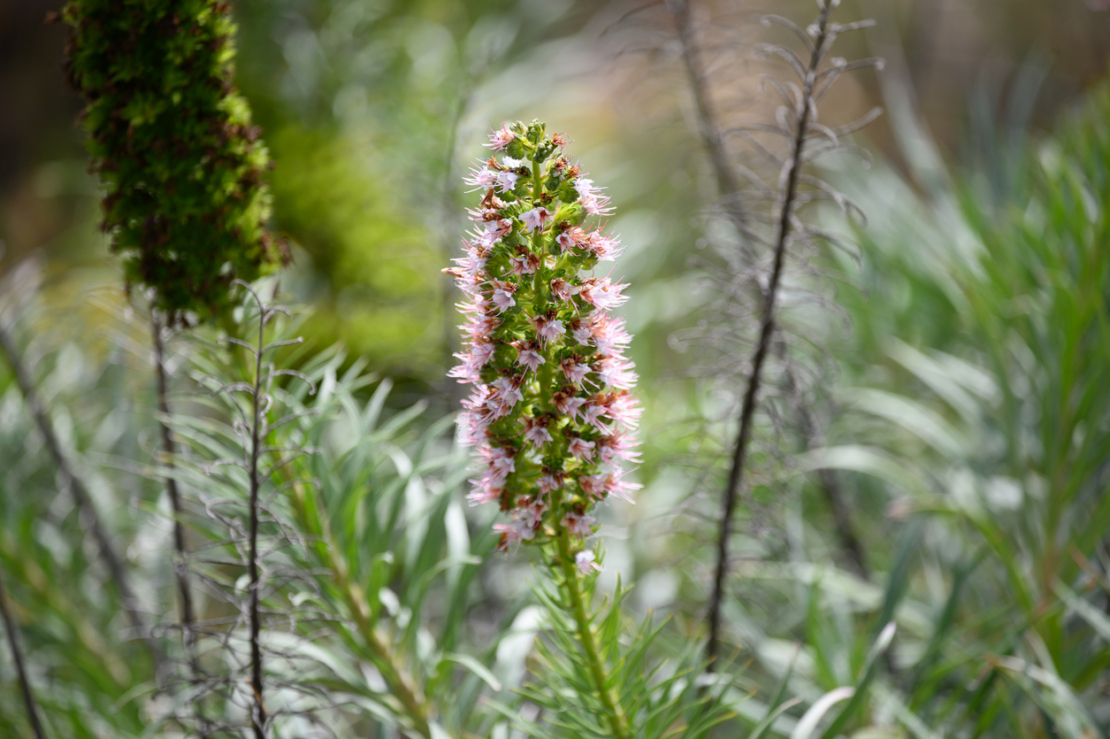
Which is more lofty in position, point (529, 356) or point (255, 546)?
point (529, 356)

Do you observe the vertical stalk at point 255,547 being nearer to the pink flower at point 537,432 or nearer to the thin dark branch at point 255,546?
the thin dark branch at point 255,546

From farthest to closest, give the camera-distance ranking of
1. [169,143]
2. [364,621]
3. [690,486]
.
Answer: [690,486]
[364,621]
[169,143]

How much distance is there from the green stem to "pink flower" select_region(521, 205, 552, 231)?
0.21 m

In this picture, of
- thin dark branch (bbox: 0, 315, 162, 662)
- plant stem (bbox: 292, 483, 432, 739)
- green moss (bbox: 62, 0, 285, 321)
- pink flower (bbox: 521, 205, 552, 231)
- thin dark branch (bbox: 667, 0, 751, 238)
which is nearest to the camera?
pink flower (bbox: 521, 205, 552, 231)

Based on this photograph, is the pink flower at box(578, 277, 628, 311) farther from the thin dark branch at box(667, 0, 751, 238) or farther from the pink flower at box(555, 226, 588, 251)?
the thin dark branch at box(667, 0, 751, 238)

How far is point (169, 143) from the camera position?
65 cm

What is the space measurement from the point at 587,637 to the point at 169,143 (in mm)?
520

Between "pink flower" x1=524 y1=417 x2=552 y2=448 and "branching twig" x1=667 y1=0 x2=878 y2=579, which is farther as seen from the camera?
"branching twig" x1=667 y1=0 x2=878 y2=579

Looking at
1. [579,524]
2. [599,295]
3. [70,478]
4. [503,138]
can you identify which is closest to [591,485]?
[579,524]

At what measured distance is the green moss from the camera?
0.64 m

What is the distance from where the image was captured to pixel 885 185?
167 centimetres

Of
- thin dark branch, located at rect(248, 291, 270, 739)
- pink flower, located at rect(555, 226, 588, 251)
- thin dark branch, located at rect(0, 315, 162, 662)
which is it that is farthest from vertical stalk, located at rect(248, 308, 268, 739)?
thin dark branch, located at rect(0, 315, 162, 662)

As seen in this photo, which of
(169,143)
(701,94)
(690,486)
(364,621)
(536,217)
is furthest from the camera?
(690,486)

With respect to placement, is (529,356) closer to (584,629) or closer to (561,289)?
(561,289)
